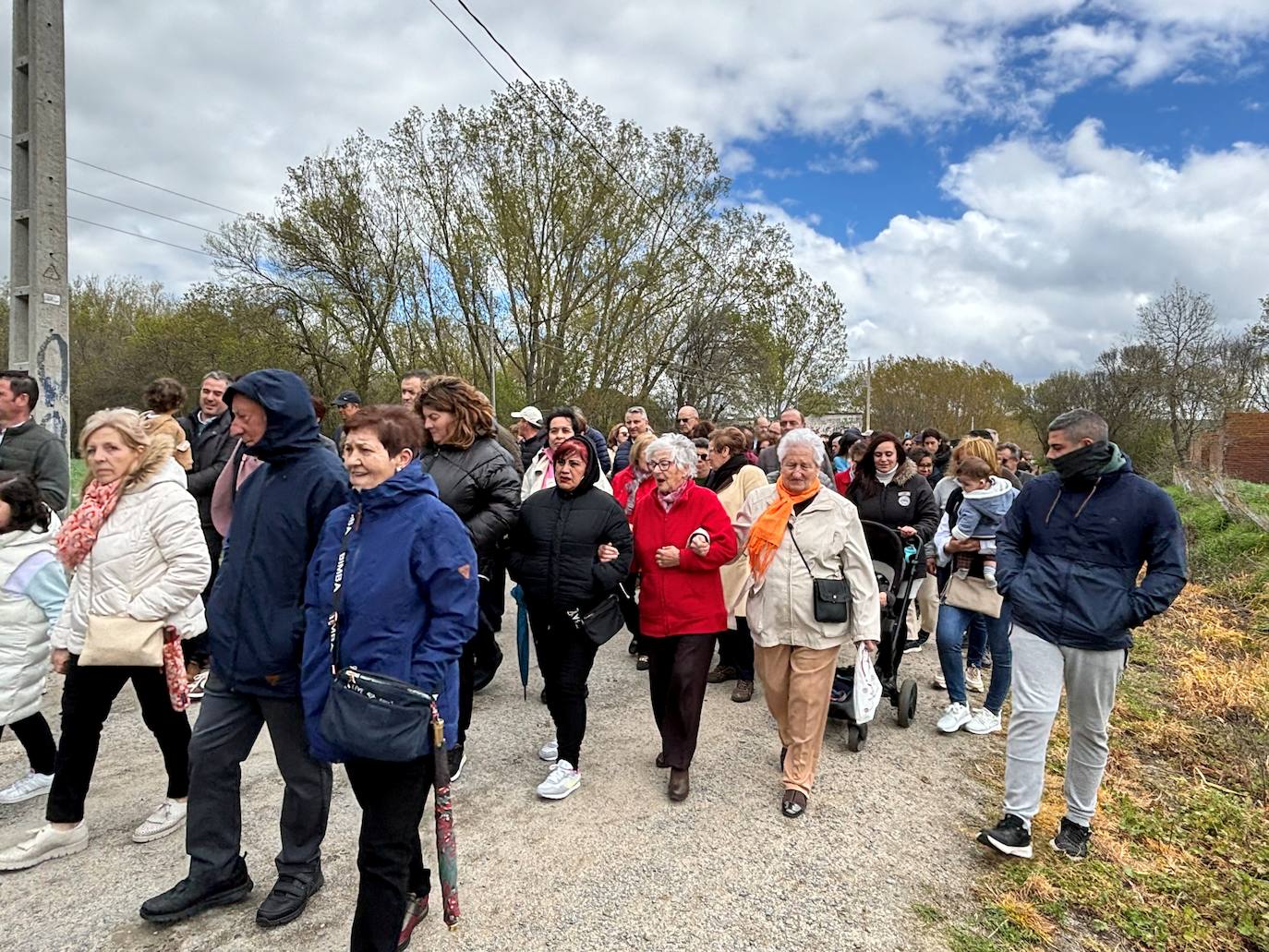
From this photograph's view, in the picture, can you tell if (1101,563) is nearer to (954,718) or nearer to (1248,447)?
(954,718)

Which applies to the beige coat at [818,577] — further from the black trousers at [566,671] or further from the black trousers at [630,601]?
the black trousers at [566,671]

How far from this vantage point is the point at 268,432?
2.52 m

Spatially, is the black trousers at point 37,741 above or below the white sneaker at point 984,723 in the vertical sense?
above

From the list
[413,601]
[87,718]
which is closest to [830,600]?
[413,601]

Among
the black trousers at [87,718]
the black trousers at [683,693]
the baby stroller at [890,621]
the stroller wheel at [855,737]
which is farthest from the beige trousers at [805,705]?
the black trousers at [87,718]

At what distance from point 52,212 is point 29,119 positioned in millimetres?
648

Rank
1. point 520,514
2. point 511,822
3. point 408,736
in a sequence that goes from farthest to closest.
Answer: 1. point 520,514
2. point 511,822
3. point 408,736

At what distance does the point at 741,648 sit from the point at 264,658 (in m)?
3.67

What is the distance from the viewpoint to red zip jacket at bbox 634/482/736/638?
3762 millimetres

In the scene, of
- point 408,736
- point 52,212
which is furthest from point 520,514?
point 52,212

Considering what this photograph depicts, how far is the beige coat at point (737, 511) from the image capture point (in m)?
5.25

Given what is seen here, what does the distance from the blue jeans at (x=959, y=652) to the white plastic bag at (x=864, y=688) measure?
90 centimetres

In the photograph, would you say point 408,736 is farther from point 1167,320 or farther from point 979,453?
point 1167,320

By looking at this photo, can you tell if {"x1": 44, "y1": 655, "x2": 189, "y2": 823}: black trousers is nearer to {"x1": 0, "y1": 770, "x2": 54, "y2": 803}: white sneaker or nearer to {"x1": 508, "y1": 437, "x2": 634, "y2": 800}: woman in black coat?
{"x1": 0, "y1": 770, "x2": 54, "y2": 803}: white sneaker
